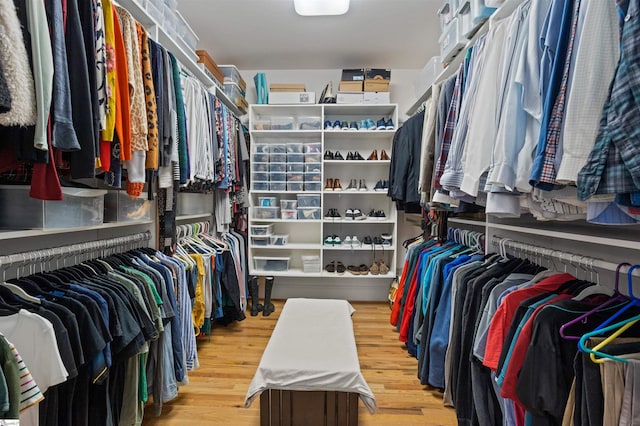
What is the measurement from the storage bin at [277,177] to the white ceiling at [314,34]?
123 cm

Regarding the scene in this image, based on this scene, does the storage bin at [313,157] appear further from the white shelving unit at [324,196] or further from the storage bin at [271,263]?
the storage bin at [271,263]

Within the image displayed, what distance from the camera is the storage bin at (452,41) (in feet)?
6.35

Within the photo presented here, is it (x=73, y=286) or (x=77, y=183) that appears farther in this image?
(x=77, y=183)

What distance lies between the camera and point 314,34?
2.91m

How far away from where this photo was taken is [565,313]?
966 mm

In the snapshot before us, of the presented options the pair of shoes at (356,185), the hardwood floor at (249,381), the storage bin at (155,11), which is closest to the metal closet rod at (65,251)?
the hardwood floor at (249,381)

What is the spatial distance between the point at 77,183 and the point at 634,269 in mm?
2234

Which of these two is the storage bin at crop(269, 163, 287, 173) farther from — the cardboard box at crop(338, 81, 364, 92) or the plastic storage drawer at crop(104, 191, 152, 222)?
the plastic storage drawer at crop(104, 191, 152, 222)

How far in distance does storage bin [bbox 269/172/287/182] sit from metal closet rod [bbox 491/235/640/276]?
83.4 inches

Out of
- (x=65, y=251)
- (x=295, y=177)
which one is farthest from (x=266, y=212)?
(x=65, y=251)

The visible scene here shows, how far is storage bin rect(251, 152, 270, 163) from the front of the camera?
3.37m

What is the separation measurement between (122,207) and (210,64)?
64.6 inches

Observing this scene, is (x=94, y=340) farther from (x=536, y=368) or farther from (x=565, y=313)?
(x=565, y=313)

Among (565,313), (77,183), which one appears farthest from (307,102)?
(565,313)
